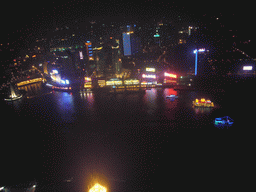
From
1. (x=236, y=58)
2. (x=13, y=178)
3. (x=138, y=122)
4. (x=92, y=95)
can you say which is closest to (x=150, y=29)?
(x=236, y=58)

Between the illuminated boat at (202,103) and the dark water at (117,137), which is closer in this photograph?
the dark water at (117,137)

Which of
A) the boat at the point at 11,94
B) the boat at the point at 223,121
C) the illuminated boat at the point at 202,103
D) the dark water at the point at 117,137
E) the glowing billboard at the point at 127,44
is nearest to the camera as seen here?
the dark water at the point at 117,137

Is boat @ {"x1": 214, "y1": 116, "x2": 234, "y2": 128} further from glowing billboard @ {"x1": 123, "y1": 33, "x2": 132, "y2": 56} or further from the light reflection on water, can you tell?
glowing billboard @ {"x1": 123, "y1": 33, "x2": 132, "y2": 56}

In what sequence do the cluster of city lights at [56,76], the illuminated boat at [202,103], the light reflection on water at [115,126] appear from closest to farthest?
the light reflection on water at [115,126], the illuminated boat at [202,103], the cluster of city lights at [56,76]

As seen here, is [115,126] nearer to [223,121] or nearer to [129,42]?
[223,121]

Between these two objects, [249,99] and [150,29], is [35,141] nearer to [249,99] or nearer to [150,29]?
[249,99]

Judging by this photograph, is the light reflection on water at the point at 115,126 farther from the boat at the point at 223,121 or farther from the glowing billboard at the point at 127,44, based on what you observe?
the glowing billboard at the point at 127,44

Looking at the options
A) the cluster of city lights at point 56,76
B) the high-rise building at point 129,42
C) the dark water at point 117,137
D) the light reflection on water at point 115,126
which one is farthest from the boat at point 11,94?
the high-rise building at point 129,42

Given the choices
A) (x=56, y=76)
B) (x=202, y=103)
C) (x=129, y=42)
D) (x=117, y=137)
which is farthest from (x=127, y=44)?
(x=117, y=137)
